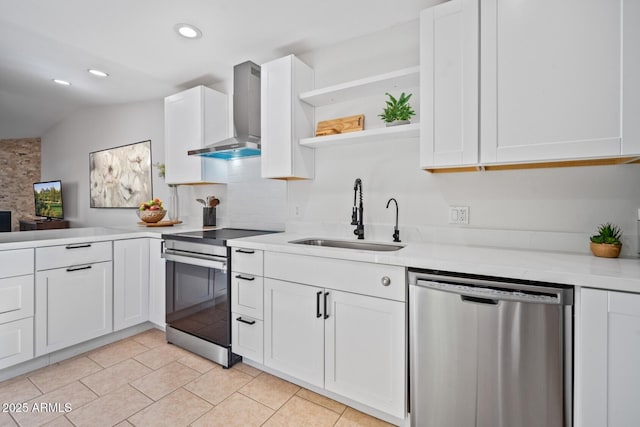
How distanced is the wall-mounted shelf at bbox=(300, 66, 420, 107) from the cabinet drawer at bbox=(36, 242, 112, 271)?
6.73 ft

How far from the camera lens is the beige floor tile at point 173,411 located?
62.4 inches

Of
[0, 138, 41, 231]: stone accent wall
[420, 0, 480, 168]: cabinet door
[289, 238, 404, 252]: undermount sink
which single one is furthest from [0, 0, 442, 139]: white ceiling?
[0, 138, 41, 231]: stone accent wall

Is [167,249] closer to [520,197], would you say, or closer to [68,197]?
[520,197]

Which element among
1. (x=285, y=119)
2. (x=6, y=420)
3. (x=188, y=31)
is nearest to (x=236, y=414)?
(x=6, y=420)

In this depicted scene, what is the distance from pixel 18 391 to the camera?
1.86 metres

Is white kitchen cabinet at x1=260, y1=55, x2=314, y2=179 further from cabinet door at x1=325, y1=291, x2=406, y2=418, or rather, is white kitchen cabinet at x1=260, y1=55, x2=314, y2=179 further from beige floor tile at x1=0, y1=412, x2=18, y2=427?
beige floor tile at x1=0, y1=412, x2=18, y2=427

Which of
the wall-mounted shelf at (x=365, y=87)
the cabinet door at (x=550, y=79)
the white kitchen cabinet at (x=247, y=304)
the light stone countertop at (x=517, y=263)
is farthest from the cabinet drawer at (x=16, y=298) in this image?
the cabinet door at (x=550, y=79)

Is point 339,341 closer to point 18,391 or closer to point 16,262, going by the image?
point 18,391

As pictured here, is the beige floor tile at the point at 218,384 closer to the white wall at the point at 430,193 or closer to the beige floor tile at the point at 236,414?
the beige floor tile at the point at 236,414

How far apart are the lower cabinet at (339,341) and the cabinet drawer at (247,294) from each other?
0.22ft

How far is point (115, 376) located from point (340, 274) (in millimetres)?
1768

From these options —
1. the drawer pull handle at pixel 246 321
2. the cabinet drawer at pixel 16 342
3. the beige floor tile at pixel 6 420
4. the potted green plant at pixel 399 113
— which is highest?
the potted green plant at pixel 399 113

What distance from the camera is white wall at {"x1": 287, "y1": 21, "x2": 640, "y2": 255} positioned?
61.5 inches

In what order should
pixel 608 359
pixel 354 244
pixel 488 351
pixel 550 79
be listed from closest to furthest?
pixel 608 359 < pixel 488 351 < pixel 550 79 < pixel 354 244
